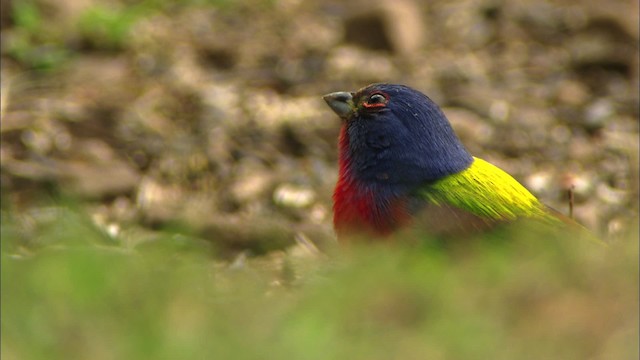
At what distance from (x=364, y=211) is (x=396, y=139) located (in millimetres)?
433

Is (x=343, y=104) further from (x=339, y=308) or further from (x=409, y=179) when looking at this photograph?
(x=339, y=308)

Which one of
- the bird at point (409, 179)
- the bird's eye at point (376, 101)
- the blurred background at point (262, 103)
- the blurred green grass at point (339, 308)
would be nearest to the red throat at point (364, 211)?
the bird at point (409, 179)

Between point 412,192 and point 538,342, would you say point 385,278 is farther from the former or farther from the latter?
point 412,192

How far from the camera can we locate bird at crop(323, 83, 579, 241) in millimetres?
4359

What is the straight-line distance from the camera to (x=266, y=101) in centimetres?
740

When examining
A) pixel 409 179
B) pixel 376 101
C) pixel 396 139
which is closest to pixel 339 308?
pixel 409 179

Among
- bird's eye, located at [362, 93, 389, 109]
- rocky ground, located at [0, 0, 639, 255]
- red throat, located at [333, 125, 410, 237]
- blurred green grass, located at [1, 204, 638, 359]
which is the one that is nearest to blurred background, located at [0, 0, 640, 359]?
rocky ground, located at [0, 0, 639, 255]

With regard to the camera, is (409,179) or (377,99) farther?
(377,99)

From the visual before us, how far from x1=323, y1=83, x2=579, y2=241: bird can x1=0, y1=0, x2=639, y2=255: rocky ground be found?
935 millimetres

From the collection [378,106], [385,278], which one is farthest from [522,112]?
[385,278]

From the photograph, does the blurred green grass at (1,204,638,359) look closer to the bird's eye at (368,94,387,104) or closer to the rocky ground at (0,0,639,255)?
the bird's eye at (368,94,387,104)

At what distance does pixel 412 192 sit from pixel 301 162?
2438 mm

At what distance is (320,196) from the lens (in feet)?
21.1

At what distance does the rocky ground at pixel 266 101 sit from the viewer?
633cm
